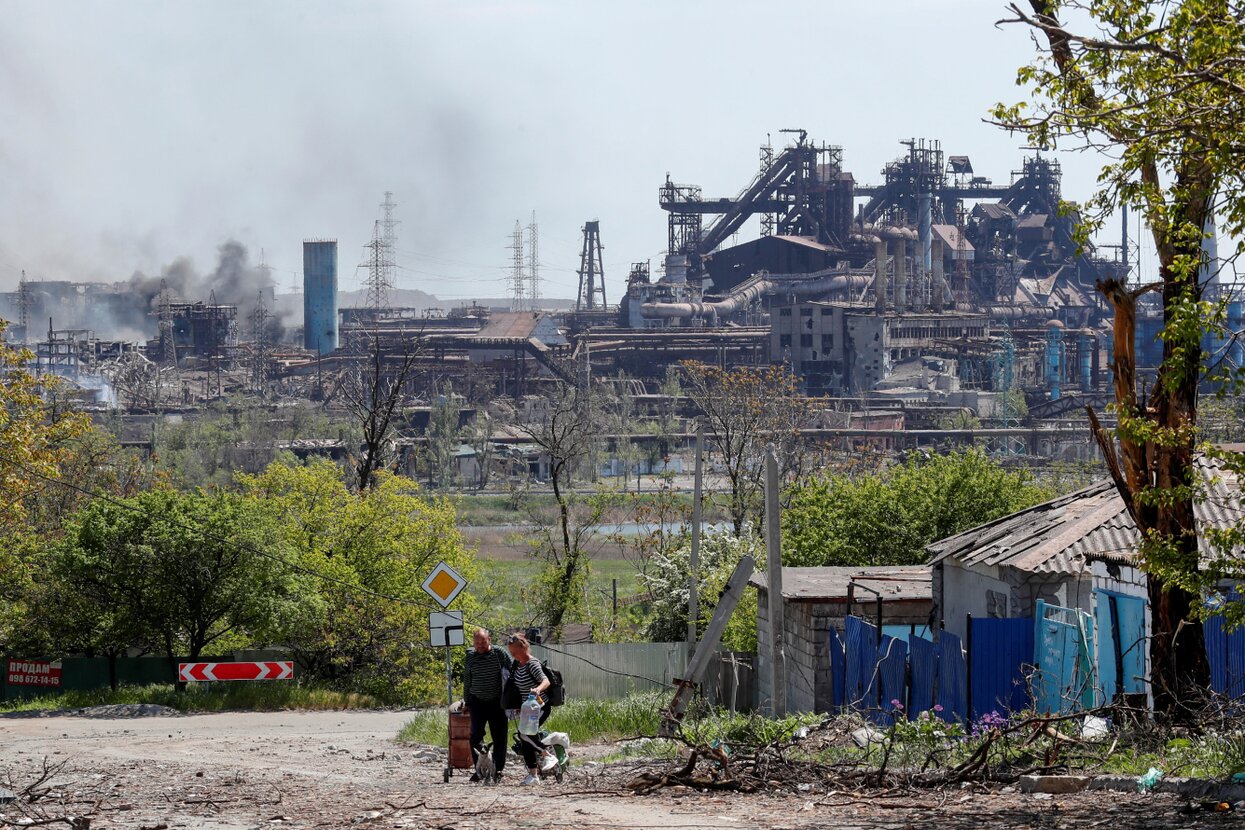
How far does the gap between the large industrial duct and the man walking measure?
5201 inches

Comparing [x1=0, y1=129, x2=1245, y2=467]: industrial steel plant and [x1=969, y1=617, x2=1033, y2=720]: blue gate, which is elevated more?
[x1=0, y1=129, x2=1245, y2=467]: industrial steel plant

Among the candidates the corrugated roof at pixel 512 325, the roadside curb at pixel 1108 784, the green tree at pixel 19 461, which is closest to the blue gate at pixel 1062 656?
the roadside curb at pixel 1108 784

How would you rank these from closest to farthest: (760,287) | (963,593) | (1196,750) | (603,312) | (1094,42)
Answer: (1094,42) → (1196,750) → (963,593) → (760,287) → (603,312)

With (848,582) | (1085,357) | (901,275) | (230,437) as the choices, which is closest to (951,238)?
(901,275)

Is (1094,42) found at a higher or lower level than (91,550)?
higher

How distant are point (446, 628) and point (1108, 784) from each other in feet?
21.5

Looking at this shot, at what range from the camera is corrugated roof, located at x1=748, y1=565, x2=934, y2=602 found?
1841cm

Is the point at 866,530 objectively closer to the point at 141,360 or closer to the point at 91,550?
the point at 91,550

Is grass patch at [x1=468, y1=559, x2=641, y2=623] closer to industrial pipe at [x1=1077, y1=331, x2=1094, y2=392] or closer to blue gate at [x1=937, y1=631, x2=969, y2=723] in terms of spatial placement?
blue gate at [x1=937, y1=631, x2=969, y2=723]

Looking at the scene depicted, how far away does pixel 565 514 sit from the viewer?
33.5 metres

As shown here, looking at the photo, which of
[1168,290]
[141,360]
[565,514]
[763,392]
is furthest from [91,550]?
[141,360]

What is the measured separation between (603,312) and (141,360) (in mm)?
47786

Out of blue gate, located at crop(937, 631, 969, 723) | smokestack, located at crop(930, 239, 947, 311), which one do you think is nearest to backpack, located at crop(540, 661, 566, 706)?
blue gate, located at crop(937, 631, 969, 723)

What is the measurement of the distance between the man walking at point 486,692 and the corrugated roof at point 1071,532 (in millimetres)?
5583
